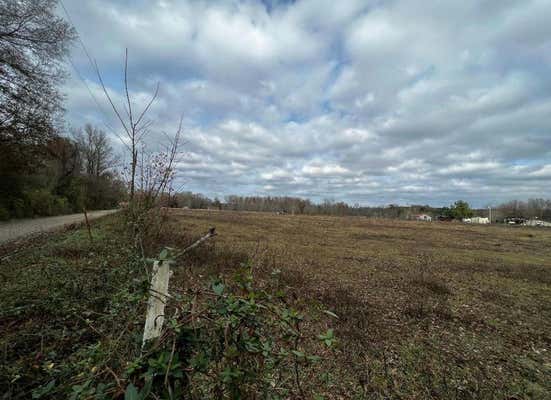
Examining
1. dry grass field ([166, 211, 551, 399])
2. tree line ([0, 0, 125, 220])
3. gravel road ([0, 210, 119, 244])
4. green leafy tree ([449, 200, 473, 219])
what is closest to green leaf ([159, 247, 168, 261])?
A: dry grass field ([166, 211, 551, 399])

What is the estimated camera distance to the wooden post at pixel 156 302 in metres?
1.30

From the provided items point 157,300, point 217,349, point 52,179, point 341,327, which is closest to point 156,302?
point 157,300

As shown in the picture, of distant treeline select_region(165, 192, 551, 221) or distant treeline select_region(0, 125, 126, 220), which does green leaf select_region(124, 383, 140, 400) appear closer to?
distant treeline select_region(0, 125, 126, 220)

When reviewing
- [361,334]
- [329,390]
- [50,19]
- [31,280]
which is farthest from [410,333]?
[50,19]

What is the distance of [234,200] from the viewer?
4350 inches

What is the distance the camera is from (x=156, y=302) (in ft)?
4.33

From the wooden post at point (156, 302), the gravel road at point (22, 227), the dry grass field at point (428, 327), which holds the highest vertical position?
the wooden post at point (156, 302)

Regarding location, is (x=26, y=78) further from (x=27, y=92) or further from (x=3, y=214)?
(x=3, y=214)

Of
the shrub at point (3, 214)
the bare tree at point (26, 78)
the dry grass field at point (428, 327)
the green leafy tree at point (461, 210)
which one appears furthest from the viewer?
the green leafy tree at point (461, 210)

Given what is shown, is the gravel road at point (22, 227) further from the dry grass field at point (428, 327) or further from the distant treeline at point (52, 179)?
the dry grass field at point (428, 327)

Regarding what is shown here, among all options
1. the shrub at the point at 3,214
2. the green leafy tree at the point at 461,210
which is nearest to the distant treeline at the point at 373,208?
the green leafy tree at the point at 461,210

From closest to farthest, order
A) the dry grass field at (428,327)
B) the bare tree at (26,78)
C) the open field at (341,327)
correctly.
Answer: the open field at (341,327)
the dry grass field at (428,327)
the bare tree at (26,78)

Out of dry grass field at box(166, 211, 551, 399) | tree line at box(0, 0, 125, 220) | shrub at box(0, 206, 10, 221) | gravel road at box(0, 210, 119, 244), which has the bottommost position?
dry grass field at box(166, 211, 551, 399)

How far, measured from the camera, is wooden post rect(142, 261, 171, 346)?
130 centimetres
